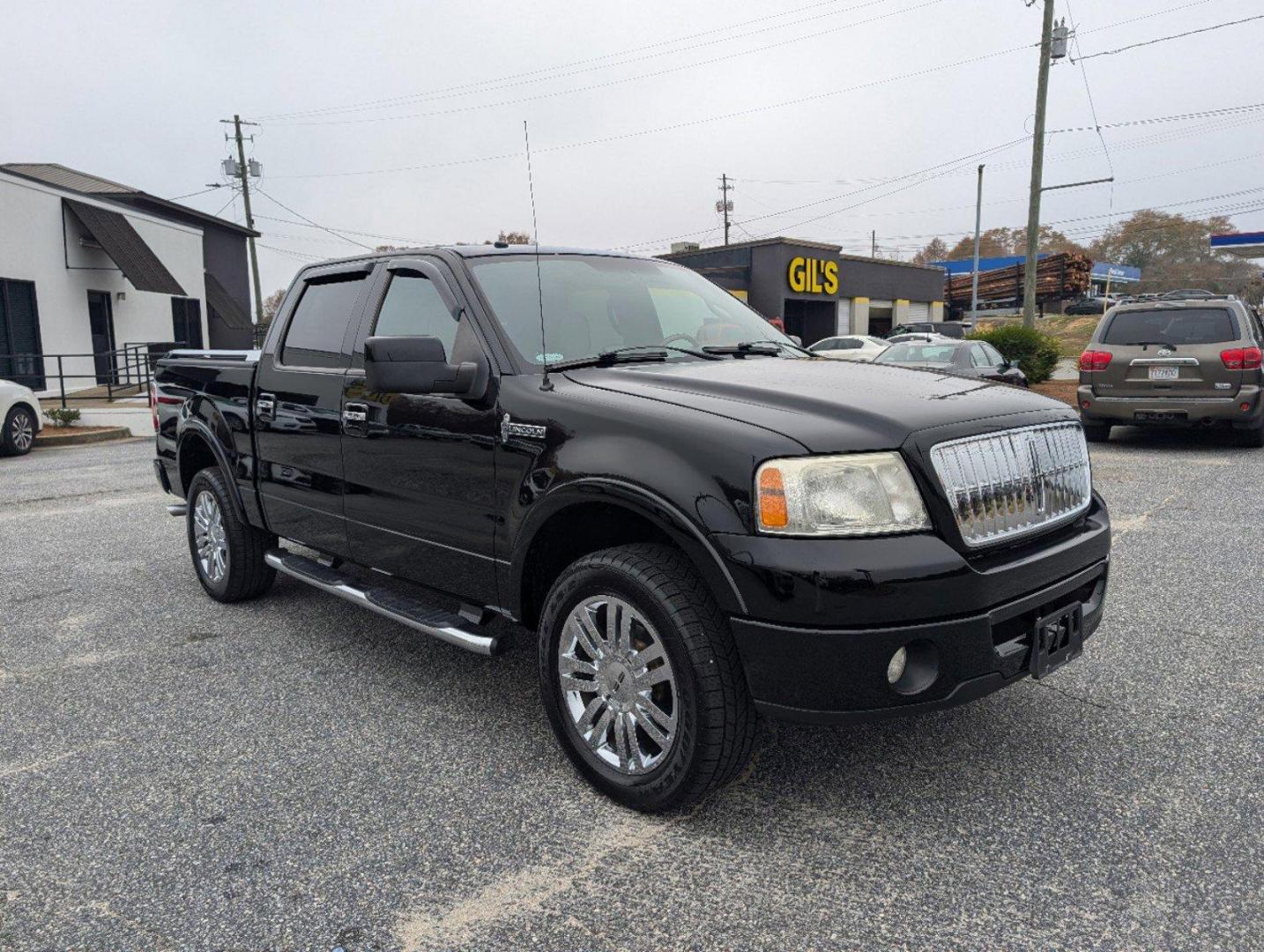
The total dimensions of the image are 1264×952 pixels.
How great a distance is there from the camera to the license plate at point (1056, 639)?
2729 mm

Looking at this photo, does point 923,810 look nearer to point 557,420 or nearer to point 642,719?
point 642,719

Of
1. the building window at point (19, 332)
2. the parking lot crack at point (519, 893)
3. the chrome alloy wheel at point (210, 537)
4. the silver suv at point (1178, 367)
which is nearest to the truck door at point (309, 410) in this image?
the chrome alloy wheel at point (210, 537)

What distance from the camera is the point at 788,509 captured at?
2520 mm

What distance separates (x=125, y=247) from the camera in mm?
23109

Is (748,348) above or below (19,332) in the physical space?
below

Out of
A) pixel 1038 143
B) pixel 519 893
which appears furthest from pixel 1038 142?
pixel 519 893

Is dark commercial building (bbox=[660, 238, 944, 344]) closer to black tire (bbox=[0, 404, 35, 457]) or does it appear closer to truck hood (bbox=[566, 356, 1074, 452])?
black tire (bbox=[0, 404, 35, 457])

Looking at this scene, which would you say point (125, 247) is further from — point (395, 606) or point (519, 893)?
point (519, 893)

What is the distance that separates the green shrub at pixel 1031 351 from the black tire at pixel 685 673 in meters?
19.7

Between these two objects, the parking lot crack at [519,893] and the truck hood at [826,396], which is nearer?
the parking lot crack at [519,893]

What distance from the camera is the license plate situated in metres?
2.73

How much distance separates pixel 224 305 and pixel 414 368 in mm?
30690

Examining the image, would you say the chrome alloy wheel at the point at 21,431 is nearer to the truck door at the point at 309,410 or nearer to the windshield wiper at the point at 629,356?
the truck door at the point at 309,410

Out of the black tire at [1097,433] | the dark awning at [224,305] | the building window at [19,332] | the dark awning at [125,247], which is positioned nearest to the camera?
the black tire at [1097,433]
